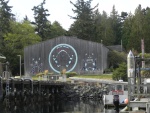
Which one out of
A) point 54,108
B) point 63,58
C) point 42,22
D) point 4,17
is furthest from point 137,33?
point 54,108

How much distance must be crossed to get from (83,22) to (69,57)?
98.6ft

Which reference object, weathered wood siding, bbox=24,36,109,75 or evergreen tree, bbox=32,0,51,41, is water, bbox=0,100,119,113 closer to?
→ weathered wood siding, bbox=24,36,109,75

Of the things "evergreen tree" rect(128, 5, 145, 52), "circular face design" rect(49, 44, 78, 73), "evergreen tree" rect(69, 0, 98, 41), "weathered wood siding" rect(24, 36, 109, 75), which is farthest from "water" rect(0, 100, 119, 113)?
"evergreen tree" rect(69, 0, 98, 41)

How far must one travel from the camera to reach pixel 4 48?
80.4 metres

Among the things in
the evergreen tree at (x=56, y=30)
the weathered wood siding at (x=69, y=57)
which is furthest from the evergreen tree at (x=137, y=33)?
the evergreen tree at (x=56, y=30)

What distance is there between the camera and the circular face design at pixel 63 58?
2761 inches

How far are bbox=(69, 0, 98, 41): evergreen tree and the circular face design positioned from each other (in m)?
27.2

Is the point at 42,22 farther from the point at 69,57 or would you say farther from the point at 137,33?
the point at 69,57

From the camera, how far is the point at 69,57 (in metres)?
70.4

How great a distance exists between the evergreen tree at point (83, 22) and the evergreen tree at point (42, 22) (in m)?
6.50

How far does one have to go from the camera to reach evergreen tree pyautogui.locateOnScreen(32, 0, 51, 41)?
10028cm

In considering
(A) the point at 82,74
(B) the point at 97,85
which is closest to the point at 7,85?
(B) the point at 97,85

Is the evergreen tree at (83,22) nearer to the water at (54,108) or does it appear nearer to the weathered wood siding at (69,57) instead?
the weathered wood siding at (69,57)

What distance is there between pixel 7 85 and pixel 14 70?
4230 centimetres
